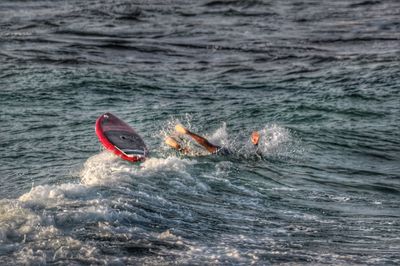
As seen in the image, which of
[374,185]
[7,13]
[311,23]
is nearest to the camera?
[374,185]

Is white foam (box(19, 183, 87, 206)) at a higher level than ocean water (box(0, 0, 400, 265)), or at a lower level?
higher

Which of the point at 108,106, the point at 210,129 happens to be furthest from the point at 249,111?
the point at 108,106

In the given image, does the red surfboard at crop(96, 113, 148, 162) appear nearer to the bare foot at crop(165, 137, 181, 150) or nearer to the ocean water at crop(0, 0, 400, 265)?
the ocean water at crop(0, 0, 400, 265)

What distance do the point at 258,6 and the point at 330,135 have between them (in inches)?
720

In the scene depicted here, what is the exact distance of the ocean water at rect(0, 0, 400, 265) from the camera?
1148cm

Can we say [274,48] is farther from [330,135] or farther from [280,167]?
[280,167]

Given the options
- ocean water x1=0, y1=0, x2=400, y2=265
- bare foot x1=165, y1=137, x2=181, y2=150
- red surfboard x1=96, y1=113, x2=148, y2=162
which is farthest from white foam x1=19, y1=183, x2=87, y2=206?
bare foot x1=165, y1=137, x2=181, y2=150

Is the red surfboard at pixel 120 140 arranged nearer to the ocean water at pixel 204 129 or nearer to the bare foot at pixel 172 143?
the ocean water at pixel 204 129

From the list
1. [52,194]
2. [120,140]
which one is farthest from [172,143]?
[52,194]

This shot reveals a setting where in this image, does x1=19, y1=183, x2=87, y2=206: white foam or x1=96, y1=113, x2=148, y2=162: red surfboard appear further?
x1=96, y1=113, x2=148, y2=162: red surfboard

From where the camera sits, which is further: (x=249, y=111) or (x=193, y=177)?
(x=249, y=111)

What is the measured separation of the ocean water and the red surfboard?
0.82 feet

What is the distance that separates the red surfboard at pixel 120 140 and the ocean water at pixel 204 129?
251 mm

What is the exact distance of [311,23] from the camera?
1296 inches
